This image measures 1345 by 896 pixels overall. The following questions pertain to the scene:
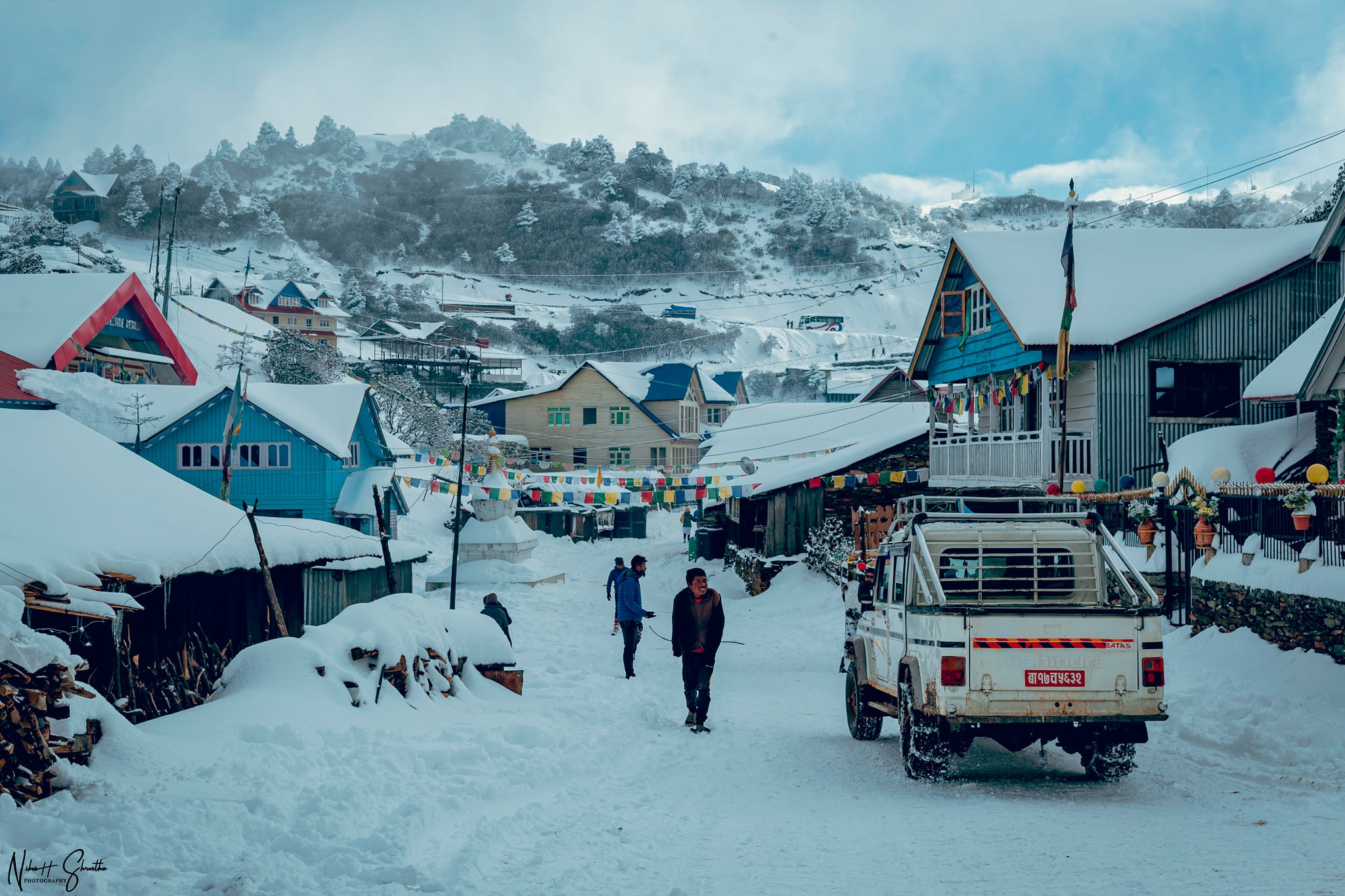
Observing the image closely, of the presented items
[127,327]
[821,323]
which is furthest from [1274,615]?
[821,323]

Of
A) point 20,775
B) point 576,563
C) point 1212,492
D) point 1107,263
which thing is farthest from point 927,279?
point 20,775

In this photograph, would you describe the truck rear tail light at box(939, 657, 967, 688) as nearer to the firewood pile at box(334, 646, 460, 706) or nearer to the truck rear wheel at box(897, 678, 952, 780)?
the truck rear wheel at box(897, 678, 952, 780)

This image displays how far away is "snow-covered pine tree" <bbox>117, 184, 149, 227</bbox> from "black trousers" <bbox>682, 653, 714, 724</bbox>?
554 ft

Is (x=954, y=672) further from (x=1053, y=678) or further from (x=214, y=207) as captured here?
(x=214, y=207)

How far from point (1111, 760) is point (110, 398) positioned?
29772 millimetres

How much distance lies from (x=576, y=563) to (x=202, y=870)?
3588 centimetres

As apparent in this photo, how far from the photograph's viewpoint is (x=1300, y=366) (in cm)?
1523

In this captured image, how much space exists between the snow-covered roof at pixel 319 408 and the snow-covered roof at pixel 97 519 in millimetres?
20533

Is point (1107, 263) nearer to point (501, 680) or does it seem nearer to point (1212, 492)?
point (1212, 492)

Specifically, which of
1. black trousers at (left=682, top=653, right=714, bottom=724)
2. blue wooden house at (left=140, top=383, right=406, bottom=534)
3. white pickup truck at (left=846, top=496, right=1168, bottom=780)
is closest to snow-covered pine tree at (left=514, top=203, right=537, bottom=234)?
blue wooden house at (left=140, top=383, right=406, bottom=534)

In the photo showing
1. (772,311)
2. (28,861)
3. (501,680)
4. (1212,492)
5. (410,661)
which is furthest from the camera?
(772,311)

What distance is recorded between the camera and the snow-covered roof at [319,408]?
32.3 metres

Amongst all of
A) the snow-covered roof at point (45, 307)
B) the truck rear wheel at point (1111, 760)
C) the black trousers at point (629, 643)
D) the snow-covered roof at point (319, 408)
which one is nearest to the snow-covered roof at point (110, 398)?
the snow-covered roof at point (45, 307)

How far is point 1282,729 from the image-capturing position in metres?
9.12
